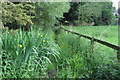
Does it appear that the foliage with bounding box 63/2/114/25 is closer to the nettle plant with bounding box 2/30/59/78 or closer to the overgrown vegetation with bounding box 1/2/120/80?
the overgrown vegetation with bounding box 1/2/120/80

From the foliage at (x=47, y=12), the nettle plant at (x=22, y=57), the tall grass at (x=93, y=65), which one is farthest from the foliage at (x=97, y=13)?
the nettle plant at (x=22, y=57)

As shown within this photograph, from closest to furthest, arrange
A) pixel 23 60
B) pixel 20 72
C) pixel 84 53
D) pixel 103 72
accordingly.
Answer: pixel 103 72
pixel 20 72
pixel 23 60
pixel 84 53

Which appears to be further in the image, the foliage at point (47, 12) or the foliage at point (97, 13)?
the foliage at point (47, 12)

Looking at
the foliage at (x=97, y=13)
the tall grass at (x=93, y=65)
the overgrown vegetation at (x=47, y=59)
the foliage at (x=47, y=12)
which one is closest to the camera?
the tall grass at (x=93, y=65)

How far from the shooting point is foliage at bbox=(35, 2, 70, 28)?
4.58m

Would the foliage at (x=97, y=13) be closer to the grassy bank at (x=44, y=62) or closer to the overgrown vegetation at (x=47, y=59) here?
the overgrown vegetation at (x=47, y=59)

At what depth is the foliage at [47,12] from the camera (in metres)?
4.58

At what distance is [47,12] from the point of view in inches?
189

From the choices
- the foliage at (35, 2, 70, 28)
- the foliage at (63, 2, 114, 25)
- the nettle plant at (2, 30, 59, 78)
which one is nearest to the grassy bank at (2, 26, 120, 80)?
the nettle plant at (2, 30, 59, 78)

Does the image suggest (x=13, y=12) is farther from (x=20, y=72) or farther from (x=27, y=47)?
(x=20, y=72)

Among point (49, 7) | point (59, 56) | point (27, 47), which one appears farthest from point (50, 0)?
point (27, 47)

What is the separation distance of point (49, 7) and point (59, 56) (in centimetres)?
263

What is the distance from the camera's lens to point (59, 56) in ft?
8.05

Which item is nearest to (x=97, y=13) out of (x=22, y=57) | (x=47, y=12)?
(x=47, y=12)
